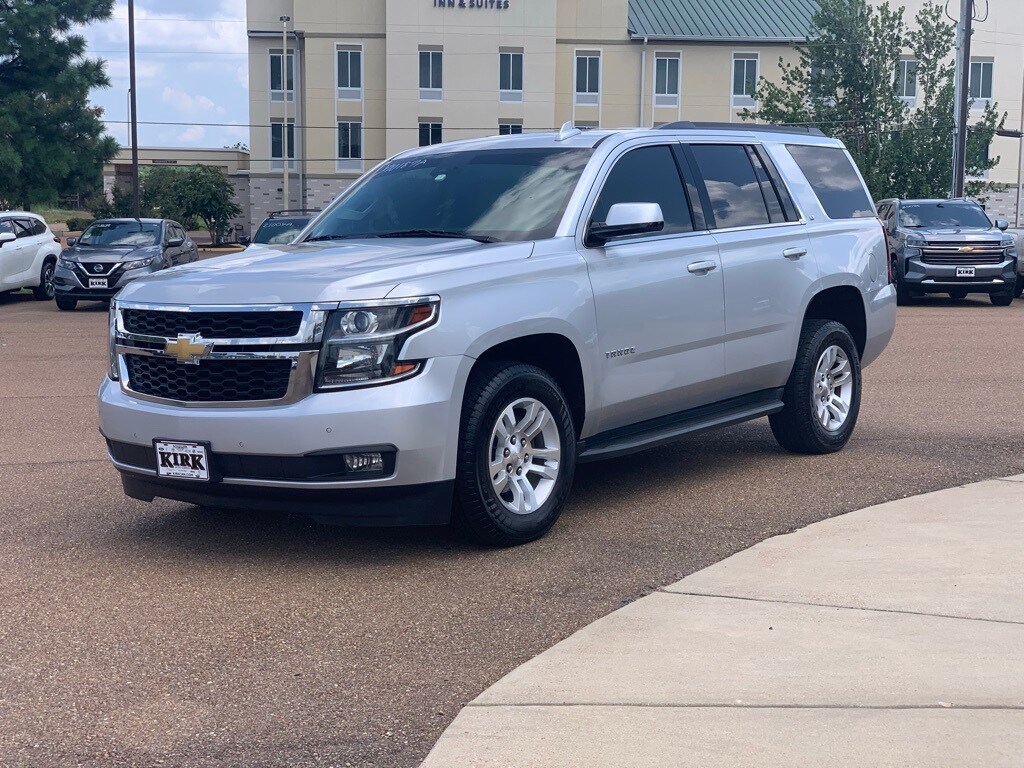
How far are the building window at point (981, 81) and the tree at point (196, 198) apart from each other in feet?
123

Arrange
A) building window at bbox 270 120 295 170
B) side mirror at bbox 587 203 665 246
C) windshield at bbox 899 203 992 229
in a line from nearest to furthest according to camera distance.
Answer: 1. side mirror at bbox 587 203 665 246
2. windshield at bbox 899 203 992 229
3. building window at bbox 270 120 295 170

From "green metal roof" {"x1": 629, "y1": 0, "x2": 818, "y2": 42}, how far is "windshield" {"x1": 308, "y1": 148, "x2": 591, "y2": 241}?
57.2 meters

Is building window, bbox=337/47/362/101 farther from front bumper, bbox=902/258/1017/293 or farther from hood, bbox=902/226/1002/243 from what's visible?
front bumper, bbox=902/258/1017/293

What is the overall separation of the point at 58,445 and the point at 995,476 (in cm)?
620

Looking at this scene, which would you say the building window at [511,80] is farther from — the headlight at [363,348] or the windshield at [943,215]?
the headlight at [363,348]

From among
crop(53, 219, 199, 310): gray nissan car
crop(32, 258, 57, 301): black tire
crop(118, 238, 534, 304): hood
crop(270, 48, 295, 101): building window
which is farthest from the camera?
crop(270, 48, 295, 101): building window

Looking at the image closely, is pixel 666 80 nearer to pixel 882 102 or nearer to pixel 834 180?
pixel 882 102

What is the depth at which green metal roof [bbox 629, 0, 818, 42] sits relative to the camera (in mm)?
62688

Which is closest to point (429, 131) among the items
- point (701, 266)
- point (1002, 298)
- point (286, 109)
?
point (286, 109)

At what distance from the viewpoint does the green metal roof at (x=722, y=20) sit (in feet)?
206

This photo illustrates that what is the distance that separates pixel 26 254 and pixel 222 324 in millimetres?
20105

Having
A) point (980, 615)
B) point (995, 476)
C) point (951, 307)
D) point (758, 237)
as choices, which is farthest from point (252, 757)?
point (951, 307)

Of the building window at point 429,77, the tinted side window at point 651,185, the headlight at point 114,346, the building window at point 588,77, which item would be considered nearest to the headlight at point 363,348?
the headlight at point 114,346

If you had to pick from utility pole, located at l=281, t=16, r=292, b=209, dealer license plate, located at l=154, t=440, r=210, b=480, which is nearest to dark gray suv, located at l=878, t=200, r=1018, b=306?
dealer license plate, located at l=154, t=440, r=210, b=480
